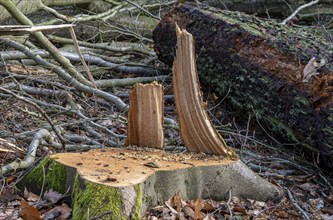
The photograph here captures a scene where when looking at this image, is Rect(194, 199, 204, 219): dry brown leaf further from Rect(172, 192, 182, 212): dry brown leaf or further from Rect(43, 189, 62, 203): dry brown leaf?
Rect(43, 189, 62, 203): dry brown leaf

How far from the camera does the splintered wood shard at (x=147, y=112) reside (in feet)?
12.2

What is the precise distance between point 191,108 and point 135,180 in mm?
875

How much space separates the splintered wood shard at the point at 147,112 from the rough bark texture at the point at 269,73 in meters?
1.23

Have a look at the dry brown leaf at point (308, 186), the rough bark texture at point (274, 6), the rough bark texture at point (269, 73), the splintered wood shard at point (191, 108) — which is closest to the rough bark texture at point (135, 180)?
the splintered wood shard at point (191, 108)

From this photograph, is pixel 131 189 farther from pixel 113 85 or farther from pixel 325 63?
pixel 113 85

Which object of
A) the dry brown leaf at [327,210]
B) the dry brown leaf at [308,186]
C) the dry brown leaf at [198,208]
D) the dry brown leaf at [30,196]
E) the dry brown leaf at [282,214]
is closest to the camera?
the dry brown leaf at [198,208]

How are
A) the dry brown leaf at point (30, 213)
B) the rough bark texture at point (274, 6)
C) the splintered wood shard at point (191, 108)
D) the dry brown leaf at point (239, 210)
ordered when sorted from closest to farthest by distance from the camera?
the dry brown leaf at point (30, 213)
the dry brown leaf at point (239, 210)
the splintered wood shard at point (191, 108)
the rough bark texture at point (274, 6)

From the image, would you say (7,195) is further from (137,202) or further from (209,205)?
(209,205)

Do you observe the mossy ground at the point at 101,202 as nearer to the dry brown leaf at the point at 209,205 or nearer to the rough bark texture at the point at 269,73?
the dry brown leaf at the point at 209,205

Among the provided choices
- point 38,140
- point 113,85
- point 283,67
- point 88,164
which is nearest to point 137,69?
point 113,85

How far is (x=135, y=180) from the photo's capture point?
297cm

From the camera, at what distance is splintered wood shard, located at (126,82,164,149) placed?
3707mm

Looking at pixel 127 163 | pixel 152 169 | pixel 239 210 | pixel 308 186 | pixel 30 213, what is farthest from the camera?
pixel 308 186

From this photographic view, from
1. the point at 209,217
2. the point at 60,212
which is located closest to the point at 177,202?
the point at 209,217
